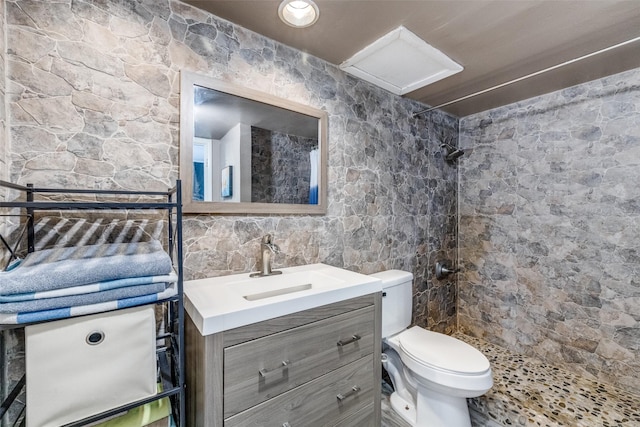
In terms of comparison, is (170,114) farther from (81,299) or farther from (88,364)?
(88,364)

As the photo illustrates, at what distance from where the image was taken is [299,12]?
1.34m

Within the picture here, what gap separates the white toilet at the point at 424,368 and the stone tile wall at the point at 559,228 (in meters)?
1.08

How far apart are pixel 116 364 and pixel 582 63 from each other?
2.91m

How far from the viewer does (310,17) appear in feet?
4.48

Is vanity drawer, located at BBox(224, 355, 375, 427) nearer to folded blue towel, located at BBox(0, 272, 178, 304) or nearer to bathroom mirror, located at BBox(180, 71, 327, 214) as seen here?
folded blue towel, located at BBox(0, 272, 178, 304)

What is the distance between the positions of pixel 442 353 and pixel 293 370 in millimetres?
1043

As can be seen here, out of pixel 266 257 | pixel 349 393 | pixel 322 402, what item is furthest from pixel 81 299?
pixel 349 393

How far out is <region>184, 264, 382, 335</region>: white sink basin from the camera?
3.02ft

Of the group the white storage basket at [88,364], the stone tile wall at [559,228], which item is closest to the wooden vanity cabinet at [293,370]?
the white storage basket at [88,364]

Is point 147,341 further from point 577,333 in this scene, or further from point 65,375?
point 577,333

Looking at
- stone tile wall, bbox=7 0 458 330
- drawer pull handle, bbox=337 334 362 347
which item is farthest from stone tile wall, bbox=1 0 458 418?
drawer pull handle, bbox=337 334 362 347

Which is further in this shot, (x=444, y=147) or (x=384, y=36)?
(x=444, y=147)

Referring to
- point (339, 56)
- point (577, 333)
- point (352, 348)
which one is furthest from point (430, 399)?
point (339, 56)

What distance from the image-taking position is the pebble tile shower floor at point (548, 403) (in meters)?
1.68
